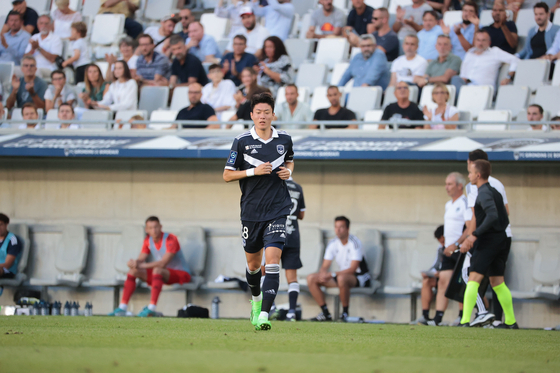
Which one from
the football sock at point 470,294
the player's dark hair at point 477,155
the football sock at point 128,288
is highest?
the player's dark hair at point 477,155

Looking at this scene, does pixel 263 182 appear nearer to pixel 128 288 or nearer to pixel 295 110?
pixel 128 288

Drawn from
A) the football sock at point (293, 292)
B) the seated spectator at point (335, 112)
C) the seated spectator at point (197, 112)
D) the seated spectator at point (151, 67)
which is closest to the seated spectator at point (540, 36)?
the seated spectator at point (335, 112)

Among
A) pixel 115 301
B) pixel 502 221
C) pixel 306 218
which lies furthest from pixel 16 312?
pixel 502 221

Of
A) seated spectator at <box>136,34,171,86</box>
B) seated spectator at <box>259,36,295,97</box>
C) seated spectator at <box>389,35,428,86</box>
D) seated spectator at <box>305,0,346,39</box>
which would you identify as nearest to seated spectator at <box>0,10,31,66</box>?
seated spectator at <box>136,34,171,86</box>

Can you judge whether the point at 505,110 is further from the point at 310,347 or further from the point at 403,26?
the point at 310,347

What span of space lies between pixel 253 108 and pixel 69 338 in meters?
2.51

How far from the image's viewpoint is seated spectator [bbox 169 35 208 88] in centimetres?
1367

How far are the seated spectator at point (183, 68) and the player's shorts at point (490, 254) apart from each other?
706 cm

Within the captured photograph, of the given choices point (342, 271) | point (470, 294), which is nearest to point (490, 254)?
point (470, 294)

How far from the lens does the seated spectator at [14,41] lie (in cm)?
1562

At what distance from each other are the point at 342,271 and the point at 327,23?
6.07m

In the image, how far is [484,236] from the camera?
27.4ft

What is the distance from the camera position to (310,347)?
4.90 m

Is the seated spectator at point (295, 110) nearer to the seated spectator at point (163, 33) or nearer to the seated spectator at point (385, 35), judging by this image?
the seated spectator at point (385, 35)
